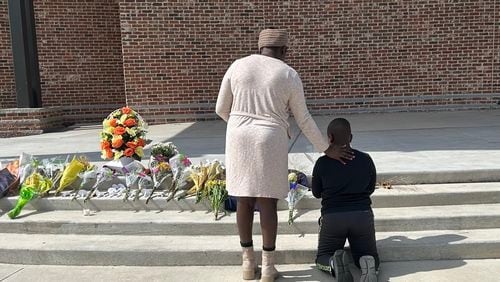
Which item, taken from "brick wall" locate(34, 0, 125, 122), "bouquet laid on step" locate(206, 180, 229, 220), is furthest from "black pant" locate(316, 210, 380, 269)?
"brick wall" locate(34, 0, 125, 122)

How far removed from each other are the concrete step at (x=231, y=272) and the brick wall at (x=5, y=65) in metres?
7.91

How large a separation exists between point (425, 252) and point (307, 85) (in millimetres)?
6561

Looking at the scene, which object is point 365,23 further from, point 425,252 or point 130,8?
point 425,252

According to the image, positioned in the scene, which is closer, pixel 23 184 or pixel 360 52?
pixel 23 184

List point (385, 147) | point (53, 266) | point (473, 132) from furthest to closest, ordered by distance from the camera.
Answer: point (473, 132)
point (385, 147)
point (53, 266)

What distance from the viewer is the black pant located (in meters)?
3.17

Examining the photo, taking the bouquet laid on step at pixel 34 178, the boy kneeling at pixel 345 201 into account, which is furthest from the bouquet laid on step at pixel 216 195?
the bouquet laid on step at pixel 34 178

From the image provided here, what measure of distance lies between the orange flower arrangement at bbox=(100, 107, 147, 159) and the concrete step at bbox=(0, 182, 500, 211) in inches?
20.6

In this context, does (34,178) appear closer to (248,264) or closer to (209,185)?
(209,185)

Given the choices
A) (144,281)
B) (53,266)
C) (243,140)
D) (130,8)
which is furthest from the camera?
(130,8)

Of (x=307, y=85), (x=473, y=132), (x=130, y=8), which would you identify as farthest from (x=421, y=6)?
(x=130, y=8)

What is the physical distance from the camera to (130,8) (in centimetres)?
950

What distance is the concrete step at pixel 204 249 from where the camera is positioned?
11.8 ft

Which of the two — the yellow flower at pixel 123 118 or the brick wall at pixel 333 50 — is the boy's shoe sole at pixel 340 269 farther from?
the brick wall at pixel 333 50
